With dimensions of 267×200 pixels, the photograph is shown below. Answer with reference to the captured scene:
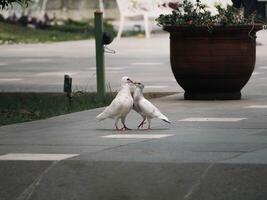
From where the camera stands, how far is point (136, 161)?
9867 mm

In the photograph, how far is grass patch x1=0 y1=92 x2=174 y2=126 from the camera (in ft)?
48.7

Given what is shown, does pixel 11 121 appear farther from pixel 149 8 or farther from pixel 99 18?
pixel 149 8

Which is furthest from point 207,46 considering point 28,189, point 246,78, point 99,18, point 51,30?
point 51,30

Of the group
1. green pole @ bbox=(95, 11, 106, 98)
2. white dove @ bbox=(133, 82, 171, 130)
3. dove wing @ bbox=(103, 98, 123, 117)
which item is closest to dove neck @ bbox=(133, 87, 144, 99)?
white dove @ bbox=(133, 82, 171, 130)

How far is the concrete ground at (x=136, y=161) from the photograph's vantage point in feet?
30.4

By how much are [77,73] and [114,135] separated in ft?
35.9

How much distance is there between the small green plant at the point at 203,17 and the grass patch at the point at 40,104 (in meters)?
1.25

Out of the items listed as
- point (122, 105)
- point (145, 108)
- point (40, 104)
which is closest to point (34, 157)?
point (122, 105)

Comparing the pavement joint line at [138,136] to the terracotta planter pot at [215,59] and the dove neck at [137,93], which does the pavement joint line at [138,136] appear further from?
the terracotta planter pot at [215,59]

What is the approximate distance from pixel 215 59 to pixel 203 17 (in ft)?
1.99

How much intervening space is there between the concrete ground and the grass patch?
1210mm

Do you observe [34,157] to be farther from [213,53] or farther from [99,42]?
[99,42]

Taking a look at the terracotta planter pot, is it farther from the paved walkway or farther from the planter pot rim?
the paved walkway

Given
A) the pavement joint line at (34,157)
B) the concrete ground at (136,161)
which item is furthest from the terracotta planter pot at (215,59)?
the pavement joint line at (34,157)
